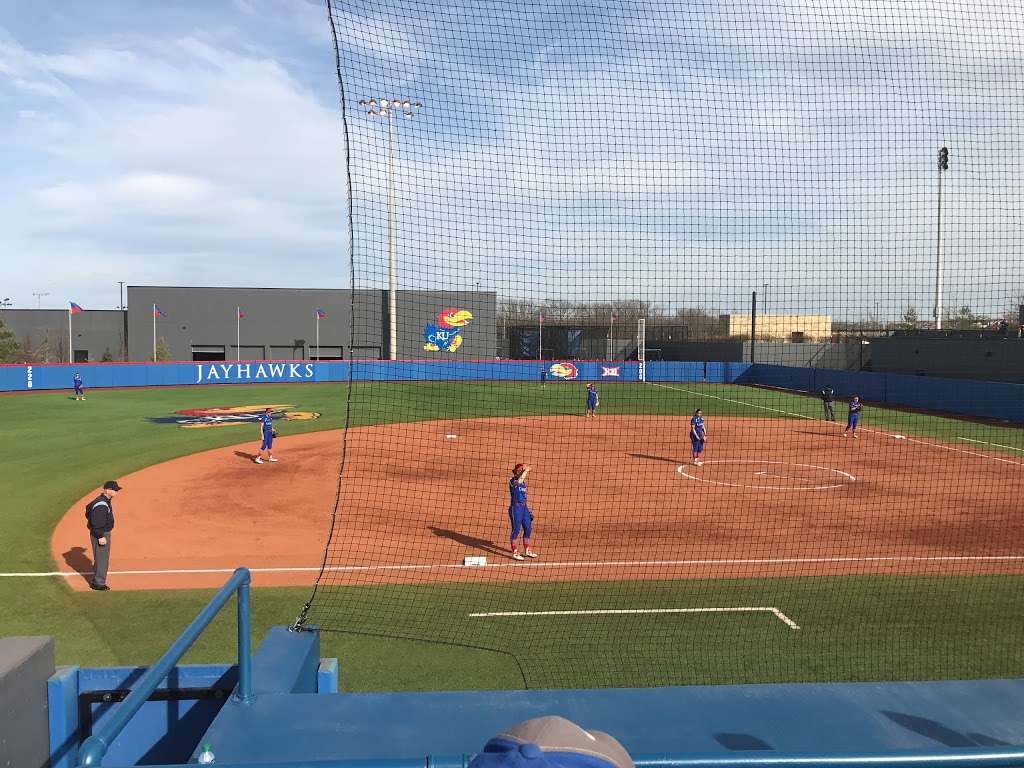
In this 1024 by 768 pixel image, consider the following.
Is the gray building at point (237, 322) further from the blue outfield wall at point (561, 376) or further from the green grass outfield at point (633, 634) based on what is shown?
the green grass outfield at point (633, 634)

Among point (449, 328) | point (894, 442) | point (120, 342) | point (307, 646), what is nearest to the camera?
point (307, 646)

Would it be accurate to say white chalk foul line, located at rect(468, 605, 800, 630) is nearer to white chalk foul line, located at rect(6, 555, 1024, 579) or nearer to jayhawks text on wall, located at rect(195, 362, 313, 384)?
white chalk foul line, located at rect(6, 555, 1024, 579)

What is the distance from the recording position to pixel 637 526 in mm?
15109

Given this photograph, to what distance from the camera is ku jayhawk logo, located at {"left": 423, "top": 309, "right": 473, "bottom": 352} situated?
1383 inches

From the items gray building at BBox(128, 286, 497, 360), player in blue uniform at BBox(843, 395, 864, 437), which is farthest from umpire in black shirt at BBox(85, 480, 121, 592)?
gray building at BBox(128, 286, 497, 360)

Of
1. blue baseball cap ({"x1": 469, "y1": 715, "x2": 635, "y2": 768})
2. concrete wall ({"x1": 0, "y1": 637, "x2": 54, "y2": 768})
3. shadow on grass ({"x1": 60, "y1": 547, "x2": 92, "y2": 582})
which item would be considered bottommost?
shadow on grass ({"x1": 60, "y1": 547, "x2": 92, "y2": 582})

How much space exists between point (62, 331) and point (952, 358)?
64.2m

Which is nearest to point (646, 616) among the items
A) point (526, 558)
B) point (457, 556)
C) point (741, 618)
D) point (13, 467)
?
point (741, 618)

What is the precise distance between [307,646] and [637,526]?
10928 mm

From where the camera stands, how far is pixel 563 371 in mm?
52469

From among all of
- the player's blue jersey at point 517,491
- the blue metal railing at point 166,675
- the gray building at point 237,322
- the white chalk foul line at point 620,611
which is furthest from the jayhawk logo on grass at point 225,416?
the blue metal railing at point 166,675

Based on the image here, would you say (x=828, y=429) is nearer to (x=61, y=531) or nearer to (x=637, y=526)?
(x=637, y=526)

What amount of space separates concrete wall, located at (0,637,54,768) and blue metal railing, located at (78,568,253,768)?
91 cm

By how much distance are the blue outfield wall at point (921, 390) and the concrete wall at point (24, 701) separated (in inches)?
1346
